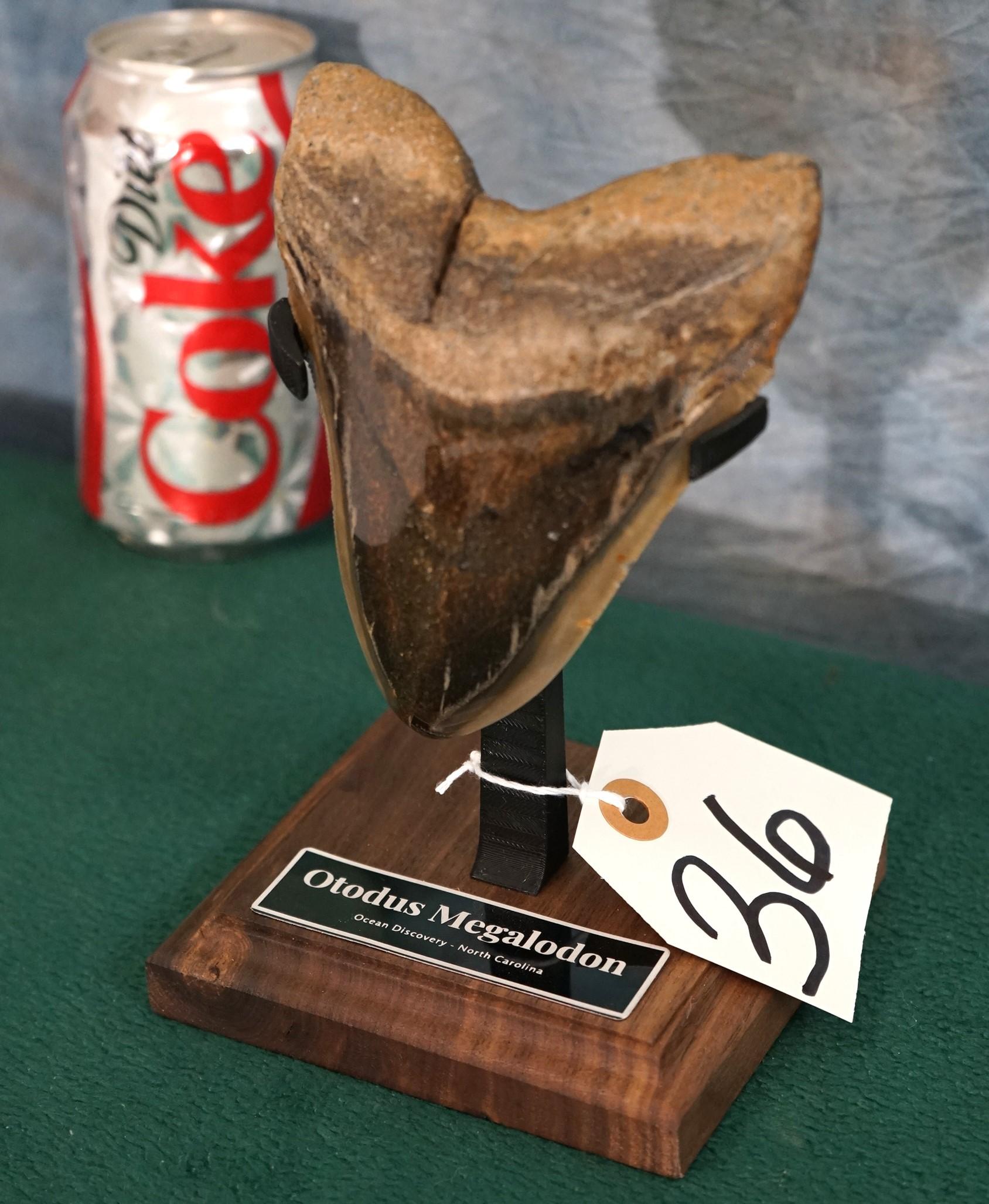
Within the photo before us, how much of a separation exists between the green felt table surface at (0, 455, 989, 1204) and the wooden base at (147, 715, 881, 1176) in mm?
16

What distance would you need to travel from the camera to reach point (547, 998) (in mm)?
748

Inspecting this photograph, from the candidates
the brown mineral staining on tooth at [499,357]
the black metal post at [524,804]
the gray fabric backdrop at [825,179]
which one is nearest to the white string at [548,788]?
→ the black metal post at [524,804]

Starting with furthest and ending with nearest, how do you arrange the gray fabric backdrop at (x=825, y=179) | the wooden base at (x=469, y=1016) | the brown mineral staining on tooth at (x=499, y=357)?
the gray fabric backdrop at (x=825, y=179) < the wooden base at (x=469, y=1016) < the brown mineral staining on tooth at (x=499, y=357)

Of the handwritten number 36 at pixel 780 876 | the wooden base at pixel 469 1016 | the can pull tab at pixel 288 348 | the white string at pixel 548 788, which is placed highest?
the can pull tab at pixel 288 348

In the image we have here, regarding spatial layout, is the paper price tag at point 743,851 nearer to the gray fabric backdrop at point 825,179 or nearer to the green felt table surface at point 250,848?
the green felt table surface at point 250,848

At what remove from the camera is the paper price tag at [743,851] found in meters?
0.77

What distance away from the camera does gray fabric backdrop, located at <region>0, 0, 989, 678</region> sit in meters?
1.02

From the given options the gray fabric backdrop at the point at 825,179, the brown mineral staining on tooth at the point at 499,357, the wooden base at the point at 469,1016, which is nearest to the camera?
the brown mineral staining on tooth at the point at 499,357

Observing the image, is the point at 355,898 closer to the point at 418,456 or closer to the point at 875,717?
the point at 418,456

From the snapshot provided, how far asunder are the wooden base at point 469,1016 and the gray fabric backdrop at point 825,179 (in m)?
0.43

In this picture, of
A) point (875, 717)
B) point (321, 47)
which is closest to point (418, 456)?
point (875, 717)

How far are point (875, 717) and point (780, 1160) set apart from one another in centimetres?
39

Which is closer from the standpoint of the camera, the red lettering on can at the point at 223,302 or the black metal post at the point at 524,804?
the black metal post at the point at 524,804

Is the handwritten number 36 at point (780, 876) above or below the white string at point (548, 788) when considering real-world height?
below
